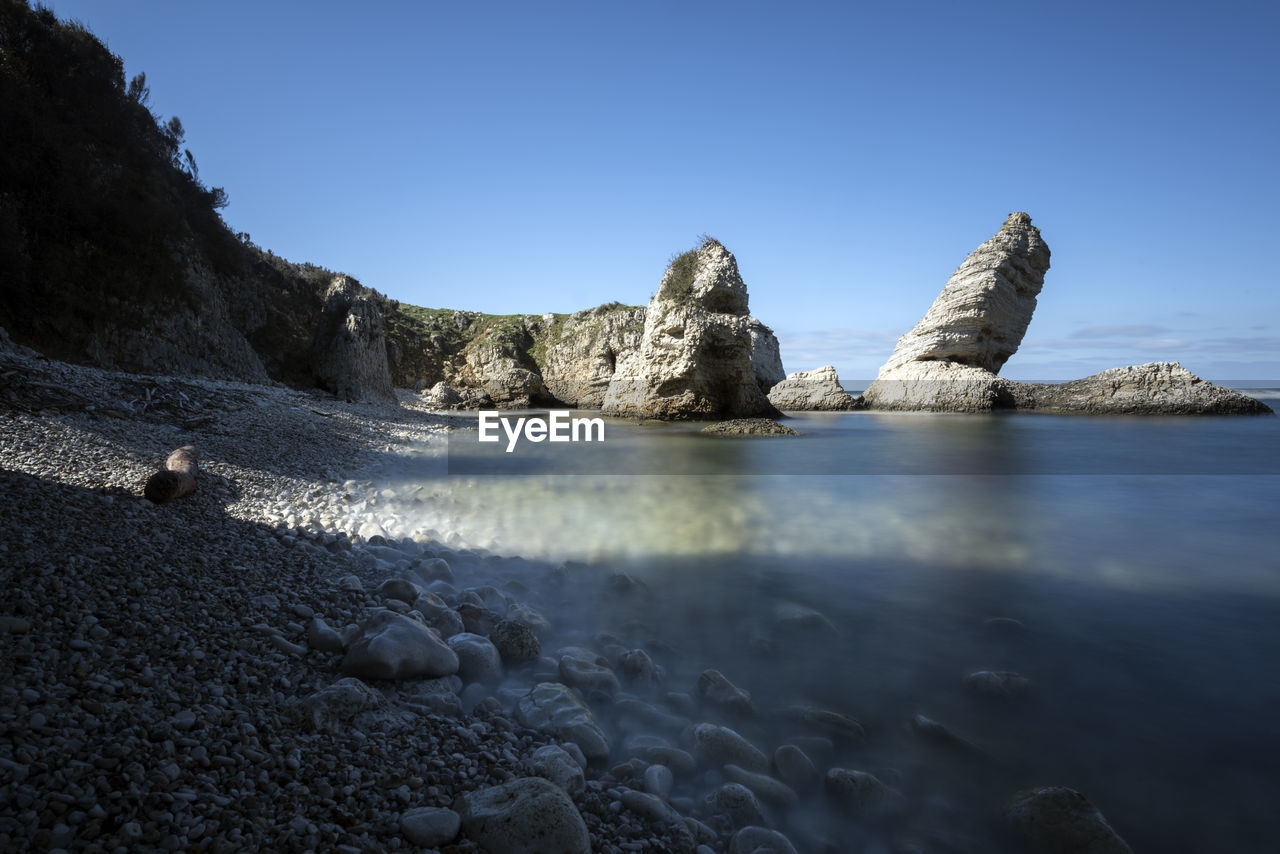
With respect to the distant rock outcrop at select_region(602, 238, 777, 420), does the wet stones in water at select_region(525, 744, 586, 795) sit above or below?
below

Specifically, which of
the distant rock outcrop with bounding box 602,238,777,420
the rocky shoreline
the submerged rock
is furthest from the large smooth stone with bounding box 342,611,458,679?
the distant rock outcrop with bounding box 602,238,777,420

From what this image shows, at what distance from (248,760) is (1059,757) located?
10.7 ft

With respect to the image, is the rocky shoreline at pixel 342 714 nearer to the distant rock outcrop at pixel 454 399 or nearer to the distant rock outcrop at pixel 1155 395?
the distant rock outcrop at pixel 454 399


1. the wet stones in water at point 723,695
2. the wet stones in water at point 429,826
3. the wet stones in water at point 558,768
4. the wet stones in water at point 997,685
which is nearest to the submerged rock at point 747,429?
the wet stones in water at point 997,685

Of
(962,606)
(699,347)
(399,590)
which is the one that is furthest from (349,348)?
(962,606)

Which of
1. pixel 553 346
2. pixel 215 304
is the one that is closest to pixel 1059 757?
pixel 215 304

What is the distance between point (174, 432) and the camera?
23.7ft

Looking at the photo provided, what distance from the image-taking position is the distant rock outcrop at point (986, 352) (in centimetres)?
2445

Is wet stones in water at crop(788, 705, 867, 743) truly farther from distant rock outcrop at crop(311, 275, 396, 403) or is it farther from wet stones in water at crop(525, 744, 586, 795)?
distant rock outcrop at crop(311, 275, 396, 403)

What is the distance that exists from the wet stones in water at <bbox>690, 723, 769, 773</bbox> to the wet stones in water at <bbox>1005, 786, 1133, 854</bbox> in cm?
96

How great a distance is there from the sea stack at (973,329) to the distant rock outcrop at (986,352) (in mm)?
41

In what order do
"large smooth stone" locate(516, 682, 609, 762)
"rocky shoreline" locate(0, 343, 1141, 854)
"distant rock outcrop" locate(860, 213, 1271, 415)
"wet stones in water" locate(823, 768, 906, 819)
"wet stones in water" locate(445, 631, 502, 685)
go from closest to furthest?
"rocky shoreline" locate(0, 343, 1141, 854) → "wet stones in water" locate(823, 768, 906, 819) → "large smooth stone" locate(516, 682, 609, 762) → "wet stones in water" locate(445, 631, 502, 685) → "distant rock outcrop" locate(860, 213, 1271, 415)

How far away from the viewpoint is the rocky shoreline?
64.9 inches

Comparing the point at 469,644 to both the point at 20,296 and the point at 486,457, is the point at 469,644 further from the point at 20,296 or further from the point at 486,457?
the point at 20,296
